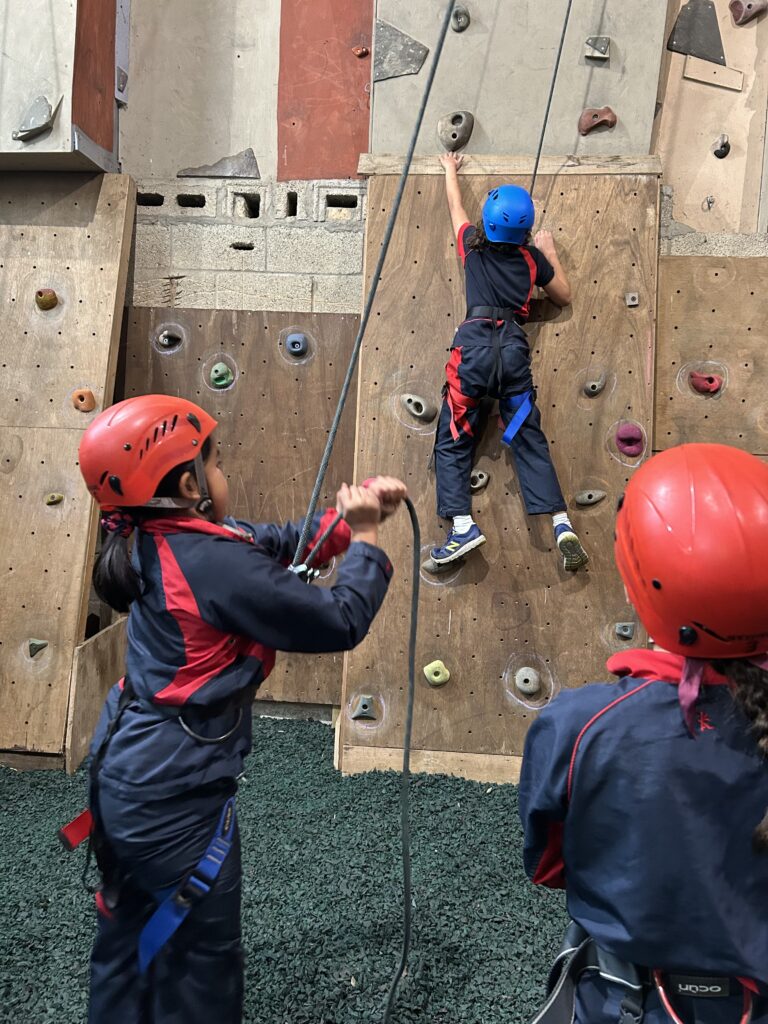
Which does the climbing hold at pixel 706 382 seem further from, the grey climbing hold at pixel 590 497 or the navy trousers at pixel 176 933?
the navy trousers at pixel 176 933

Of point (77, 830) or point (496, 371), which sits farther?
point (496, 371)

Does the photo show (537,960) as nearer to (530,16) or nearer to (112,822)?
(112,822)

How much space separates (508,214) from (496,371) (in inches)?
24.1

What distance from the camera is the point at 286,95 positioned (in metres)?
3.86

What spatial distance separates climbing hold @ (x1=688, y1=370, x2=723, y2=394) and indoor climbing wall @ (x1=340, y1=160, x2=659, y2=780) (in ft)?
0.86

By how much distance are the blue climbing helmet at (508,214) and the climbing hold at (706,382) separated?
3.33ft

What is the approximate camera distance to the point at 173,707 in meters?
1.54

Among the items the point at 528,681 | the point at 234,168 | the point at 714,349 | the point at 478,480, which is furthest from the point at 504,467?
the point at 234,168

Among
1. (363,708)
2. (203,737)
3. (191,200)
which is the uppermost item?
(191,200)

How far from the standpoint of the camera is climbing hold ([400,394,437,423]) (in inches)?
133

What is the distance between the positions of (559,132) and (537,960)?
3258 mm

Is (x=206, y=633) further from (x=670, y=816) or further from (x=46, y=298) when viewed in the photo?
(x=46, y=298)

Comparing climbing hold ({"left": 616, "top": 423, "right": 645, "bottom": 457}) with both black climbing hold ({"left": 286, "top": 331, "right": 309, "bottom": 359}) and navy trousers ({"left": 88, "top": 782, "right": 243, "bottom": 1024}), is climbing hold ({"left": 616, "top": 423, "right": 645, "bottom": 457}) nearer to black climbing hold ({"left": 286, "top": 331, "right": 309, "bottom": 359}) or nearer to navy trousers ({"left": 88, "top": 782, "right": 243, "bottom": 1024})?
black climbing hold ({"left": 286, "top": 331, "right": 309, "bottom": 359})

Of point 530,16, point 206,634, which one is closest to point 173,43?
point 530,16
